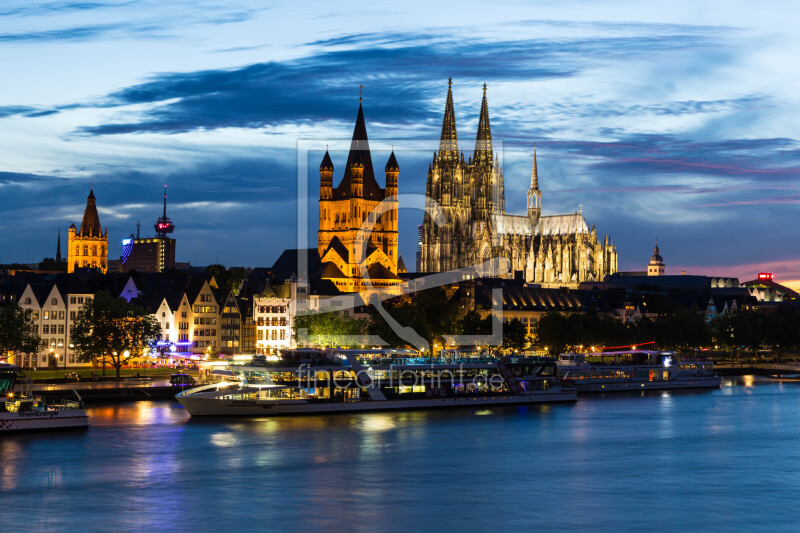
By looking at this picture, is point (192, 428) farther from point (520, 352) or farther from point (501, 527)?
point (520, 352)

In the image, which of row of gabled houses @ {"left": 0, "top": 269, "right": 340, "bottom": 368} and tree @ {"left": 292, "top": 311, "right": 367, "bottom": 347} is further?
tree @ {"left": 292, "top": 311, "right": 367, "bottom": 347}

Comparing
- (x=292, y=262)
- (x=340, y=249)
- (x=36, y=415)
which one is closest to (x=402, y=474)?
(x=36, y=415)

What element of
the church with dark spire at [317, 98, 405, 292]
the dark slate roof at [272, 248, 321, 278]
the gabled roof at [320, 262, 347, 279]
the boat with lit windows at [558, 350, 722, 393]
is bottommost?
the boat with lit windows at [558, 350, 722, 393]

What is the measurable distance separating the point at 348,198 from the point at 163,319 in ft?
234

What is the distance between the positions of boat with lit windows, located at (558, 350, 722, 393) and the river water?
27.9 meters

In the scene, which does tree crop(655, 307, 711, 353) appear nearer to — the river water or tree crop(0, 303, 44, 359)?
the river water

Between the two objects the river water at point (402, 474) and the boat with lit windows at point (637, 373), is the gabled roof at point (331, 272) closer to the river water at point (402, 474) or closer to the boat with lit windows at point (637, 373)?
the boat with lit windows at point (637, 373)

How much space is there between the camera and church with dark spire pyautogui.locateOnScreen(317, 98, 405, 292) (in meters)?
184

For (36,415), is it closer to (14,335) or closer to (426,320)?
(14,335)

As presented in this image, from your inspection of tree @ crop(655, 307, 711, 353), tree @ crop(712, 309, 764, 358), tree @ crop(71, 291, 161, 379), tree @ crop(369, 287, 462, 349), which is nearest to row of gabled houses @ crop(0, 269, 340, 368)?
tree @ crop(71, 291, 161, 379)

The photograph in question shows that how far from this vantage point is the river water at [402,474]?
45781 mm

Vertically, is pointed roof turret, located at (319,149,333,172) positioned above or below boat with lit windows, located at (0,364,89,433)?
above

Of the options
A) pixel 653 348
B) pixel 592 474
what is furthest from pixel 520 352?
pixel 592 474

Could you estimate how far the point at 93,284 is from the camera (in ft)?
474
